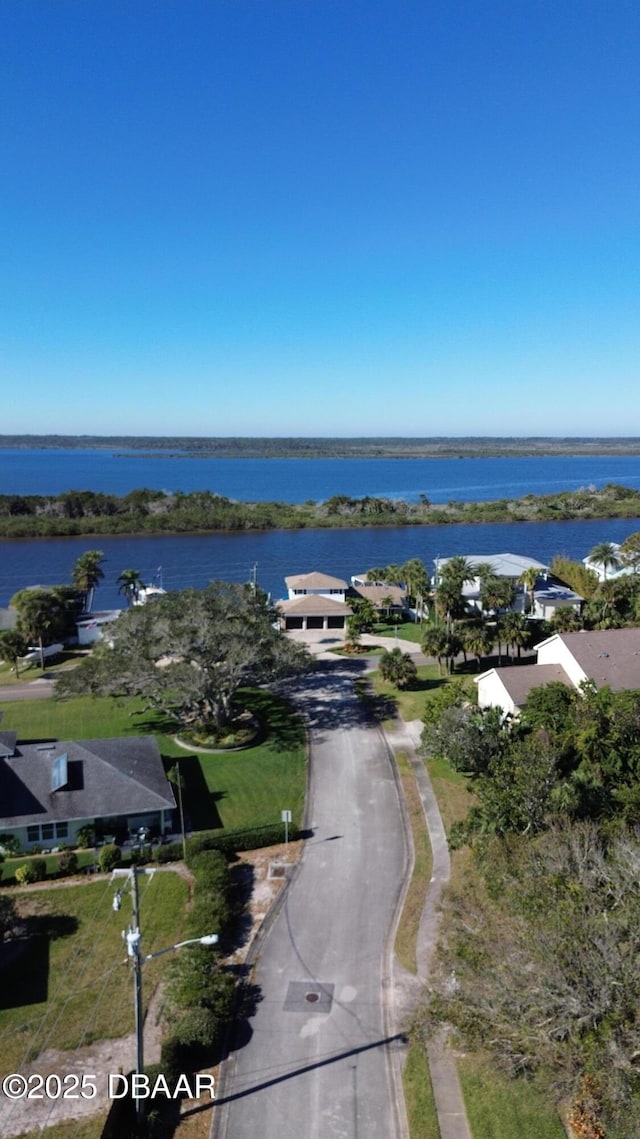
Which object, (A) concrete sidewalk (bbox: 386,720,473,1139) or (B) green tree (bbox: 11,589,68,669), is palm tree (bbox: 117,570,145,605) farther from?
(A) concrete sidewalk (bbox: 386,720,473,1139)

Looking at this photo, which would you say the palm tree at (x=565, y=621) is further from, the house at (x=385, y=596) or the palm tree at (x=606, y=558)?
the palm tree at (x=606, y=558)

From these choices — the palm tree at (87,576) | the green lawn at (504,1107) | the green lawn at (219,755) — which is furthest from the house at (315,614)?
the green lawn at (504,1107)

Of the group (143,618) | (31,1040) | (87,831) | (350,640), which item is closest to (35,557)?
(350,640)

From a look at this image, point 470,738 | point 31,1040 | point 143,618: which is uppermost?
point 143,618

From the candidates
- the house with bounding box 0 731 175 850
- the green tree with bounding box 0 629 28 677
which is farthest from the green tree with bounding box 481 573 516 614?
the green tree with bounding box 0 629 28 677

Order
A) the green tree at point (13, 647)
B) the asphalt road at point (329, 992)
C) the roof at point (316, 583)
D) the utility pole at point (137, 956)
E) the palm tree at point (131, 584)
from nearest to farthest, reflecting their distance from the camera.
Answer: the utility pole at point (137, 956), the asphalt road at point (329, 992), the green tree at point (13, 647), the roof at point (316, 583), the palm tree at point (131, 584)

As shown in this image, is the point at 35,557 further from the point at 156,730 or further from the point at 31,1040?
the point at 31,1040

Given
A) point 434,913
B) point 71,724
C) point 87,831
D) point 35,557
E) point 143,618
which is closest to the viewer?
point 434,913
